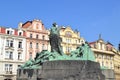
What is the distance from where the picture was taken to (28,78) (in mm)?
16297

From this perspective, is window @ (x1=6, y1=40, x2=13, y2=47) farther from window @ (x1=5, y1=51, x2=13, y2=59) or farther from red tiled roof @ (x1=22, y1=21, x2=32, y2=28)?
red tiled roof @ (x1=22, y1=21, x2=32, y2=28)

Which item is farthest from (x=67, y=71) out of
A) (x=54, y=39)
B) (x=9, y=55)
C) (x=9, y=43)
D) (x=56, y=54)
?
(x=9, y=43)

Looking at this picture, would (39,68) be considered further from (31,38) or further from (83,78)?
(31,38)

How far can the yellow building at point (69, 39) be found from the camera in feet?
163

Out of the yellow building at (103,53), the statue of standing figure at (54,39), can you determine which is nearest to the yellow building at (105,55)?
the yellow building at (103,53)

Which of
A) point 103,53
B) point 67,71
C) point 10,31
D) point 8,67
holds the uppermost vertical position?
point 10,31

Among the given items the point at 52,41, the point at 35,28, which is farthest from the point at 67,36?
the point at 52,41

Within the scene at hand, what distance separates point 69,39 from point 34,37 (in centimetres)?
769

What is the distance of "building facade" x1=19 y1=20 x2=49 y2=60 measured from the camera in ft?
150

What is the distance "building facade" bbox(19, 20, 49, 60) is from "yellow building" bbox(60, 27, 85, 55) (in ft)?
12.0

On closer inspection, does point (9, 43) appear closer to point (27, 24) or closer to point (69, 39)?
point (27, 24)

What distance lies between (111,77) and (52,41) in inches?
175

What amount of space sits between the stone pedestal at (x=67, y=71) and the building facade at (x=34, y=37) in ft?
98.6

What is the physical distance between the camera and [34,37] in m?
46.3
